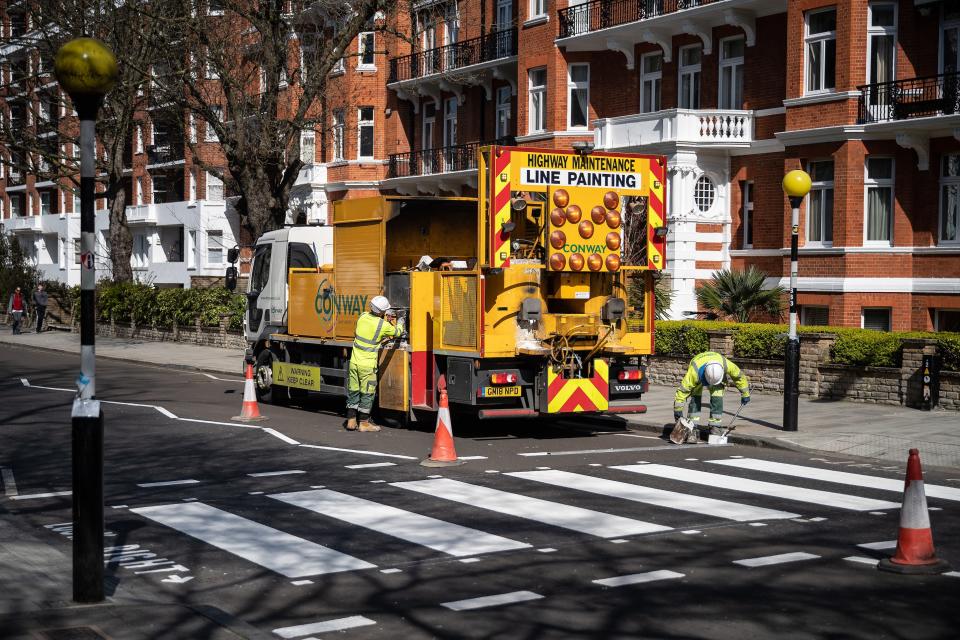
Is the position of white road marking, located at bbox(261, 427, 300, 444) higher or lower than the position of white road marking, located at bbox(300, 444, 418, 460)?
higher

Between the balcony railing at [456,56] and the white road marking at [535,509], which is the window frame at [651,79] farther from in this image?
the white road marking at [535,509]

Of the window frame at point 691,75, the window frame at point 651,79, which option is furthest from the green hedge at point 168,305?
the window frame at point 691,75

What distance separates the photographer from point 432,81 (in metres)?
40.5

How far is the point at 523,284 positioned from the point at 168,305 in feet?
90.0

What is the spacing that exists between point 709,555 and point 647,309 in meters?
8.11

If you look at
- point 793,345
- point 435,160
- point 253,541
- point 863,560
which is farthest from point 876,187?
point 253,541

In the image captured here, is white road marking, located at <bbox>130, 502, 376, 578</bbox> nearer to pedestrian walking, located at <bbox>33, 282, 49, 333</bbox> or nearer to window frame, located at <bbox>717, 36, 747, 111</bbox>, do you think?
window frame, located at <bbox>717, 36, 747, 111</bbox>

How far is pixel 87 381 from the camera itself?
714cm

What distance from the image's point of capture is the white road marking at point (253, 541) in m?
8.41

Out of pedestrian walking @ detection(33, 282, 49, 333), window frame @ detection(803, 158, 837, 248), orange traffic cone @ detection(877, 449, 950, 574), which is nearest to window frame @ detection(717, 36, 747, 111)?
window frame @ detection(803, 158, 837, 248)

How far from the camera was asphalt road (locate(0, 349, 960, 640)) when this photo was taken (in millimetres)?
7180

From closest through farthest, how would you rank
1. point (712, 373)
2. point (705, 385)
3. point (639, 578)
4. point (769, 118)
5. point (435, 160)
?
point (639, 578) → point (712, 373) → point (705, 385) → point (769, 118) → point (435, 160)

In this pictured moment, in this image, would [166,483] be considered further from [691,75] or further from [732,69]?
[691,75]

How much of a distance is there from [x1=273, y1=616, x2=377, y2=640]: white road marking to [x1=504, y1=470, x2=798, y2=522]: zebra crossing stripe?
163 inches
